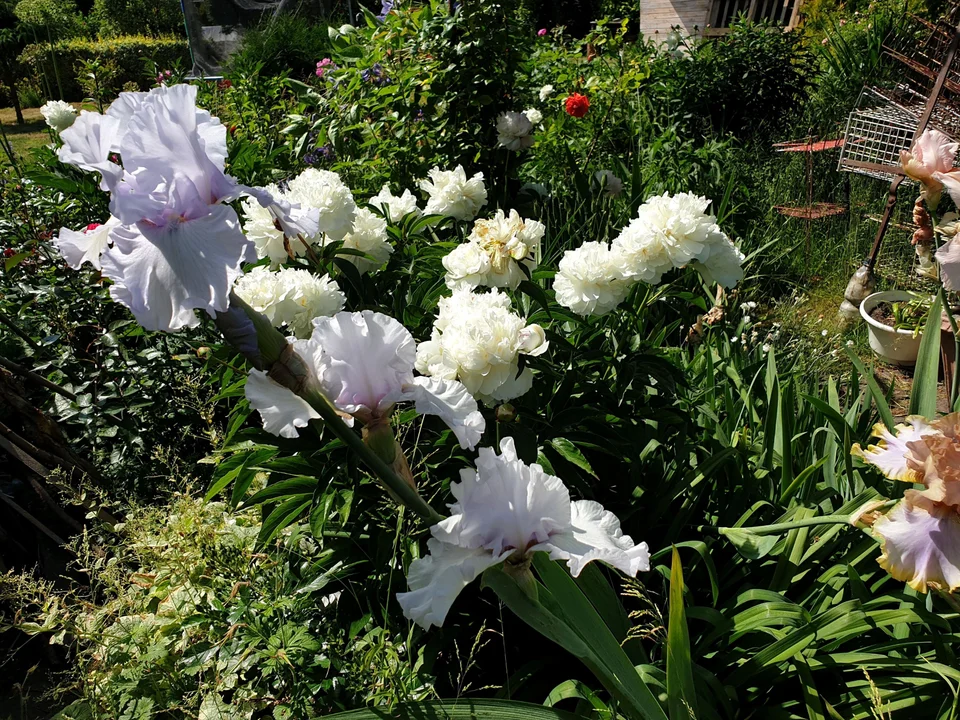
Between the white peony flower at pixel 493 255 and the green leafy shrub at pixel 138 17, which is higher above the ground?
the white peony flower at pixel 493 255

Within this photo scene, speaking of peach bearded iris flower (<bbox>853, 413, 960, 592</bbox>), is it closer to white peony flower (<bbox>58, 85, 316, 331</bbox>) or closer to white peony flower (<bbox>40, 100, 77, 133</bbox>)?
white peony flower (<bbox>58, 85, 316, 331</bbox>)

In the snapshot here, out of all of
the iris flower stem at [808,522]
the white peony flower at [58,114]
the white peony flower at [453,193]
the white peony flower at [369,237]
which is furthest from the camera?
the white peony flower at [58,114]

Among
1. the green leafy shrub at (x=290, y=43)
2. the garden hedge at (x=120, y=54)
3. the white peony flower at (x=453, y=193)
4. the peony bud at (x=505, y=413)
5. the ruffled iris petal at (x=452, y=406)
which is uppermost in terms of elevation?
the ruffled iris petal at (x=452, y=406)

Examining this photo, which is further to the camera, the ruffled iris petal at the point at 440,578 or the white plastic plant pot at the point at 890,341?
the white plastic plant pot at the point at 890,341

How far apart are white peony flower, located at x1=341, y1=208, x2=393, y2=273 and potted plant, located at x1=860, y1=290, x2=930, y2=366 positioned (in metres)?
2.44

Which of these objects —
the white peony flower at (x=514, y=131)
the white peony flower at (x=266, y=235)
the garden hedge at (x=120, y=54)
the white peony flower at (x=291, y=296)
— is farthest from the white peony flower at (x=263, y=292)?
the garden hedge at (x=120, y=54)

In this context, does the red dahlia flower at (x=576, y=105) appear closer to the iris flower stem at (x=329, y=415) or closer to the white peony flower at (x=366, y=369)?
the white peony flower at (x=366, y=369)

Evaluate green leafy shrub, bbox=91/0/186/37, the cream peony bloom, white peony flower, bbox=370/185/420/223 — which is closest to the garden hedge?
green leafy shrub, bbox=91/0/186/37

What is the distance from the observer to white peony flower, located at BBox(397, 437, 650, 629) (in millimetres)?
756

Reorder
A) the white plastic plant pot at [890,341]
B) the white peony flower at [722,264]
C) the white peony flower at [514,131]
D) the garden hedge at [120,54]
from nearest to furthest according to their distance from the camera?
the white peony flower at [722,264], the white peony flower at [514,131], the white plastic plant pot at [890,341], the garden hedge at [120,54]

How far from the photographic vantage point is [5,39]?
30.1 feet

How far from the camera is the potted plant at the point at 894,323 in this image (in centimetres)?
314

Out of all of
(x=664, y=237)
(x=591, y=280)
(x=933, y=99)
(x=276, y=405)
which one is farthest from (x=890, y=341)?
(x=276, y=405)

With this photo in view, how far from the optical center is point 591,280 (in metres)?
1.54
